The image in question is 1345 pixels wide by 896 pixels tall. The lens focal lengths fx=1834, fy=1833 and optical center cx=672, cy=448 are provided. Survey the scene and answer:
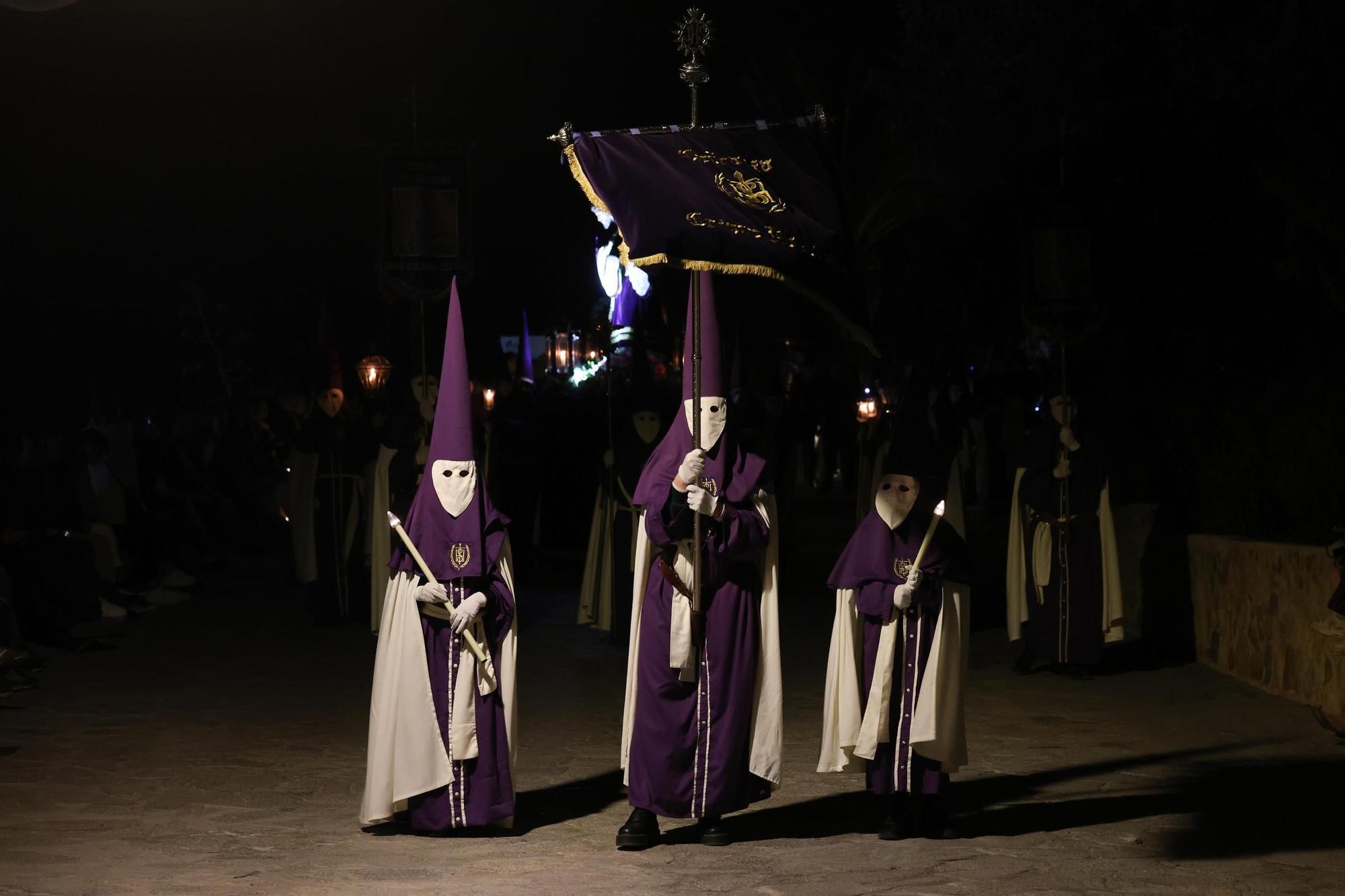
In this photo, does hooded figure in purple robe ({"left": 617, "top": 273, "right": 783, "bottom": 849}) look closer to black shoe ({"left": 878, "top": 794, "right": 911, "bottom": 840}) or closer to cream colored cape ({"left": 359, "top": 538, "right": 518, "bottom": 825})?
black shoe ({"left": 878, "top": 794, "right": 911, "bottom": 840})

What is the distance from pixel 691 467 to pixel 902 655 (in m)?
1.28

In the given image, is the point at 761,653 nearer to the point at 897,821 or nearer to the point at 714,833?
the point at 714,833

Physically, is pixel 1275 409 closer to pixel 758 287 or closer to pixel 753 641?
pixel 753 641

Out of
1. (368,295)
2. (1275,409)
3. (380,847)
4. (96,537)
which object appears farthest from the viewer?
(368,295)

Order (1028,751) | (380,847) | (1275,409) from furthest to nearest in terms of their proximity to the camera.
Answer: (1275,409), (1028,751), (380,847)

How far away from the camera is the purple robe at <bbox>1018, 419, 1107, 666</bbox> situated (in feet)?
40.8

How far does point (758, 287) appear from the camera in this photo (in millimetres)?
30312

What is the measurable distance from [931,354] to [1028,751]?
19.6m

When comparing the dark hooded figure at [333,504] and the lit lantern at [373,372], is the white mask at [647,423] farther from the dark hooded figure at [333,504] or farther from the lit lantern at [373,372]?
the lit lantern at [373,372]

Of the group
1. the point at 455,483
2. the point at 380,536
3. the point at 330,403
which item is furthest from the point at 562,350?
the point at 455,483

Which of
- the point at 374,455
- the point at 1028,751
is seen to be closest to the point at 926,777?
the point at 1028,751

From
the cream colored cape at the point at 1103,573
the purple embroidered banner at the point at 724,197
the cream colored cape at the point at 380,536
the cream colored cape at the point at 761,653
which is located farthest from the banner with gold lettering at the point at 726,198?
the cream colored cape at the point at 380,536

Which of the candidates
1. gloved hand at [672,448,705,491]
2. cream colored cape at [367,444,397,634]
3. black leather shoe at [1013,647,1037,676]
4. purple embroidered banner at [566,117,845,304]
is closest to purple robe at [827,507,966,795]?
gloved hand at [672,448,705,491]

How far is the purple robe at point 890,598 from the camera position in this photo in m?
7.71
